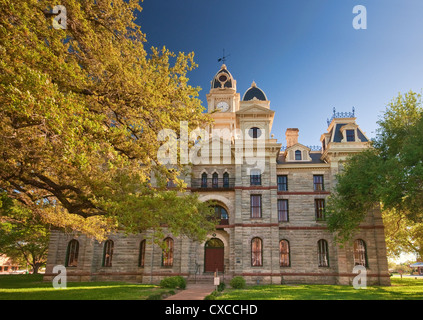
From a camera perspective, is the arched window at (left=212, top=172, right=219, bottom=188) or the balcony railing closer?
the balcony railing

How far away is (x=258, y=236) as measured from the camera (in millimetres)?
26906

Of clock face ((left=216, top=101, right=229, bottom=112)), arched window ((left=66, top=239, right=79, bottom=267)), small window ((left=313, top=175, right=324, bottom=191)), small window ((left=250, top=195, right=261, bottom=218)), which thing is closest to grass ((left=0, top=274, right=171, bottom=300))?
arched window ((left=66, top=239, right=79, bottom=267))

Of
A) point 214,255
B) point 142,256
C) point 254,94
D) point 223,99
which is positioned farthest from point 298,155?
point 142,256

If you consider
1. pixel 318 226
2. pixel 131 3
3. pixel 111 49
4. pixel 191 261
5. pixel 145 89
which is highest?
pixel 131 3

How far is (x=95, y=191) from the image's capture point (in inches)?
432

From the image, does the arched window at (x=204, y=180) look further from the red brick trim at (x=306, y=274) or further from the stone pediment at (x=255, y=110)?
the red brick trim at (x=306, y=274)

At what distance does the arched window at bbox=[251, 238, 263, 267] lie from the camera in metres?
26.4

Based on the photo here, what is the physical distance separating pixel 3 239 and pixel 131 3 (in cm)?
2688

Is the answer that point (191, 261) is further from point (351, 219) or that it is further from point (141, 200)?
point (141, 200)

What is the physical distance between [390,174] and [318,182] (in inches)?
409

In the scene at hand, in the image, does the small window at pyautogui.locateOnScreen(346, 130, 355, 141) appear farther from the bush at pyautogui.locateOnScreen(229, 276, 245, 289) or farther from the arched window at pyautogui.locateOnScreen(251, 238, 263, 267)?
the bush at pyautogui.locateOnScreen(229, 276, 245, 289)

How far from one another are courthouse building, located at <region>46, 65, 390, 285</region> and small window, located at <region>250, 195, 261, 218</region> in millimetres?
93

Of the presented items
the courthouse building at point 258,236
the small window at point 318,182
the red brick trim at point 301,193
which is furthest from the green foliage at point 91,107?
the small window at point 318,182
